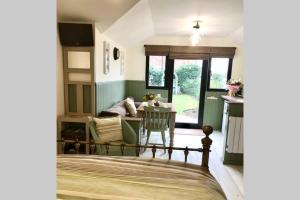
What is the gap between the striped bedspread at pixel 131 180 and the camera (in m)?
1.06

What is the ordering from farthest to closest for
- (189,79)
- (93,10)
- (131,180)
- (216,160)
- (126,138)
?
(189,79)
(216,160)
(126,138)
(93,10)
(131,180)

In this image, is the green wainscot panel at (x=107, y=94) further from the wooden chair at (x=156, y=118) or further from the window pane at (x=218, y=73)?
the window pane at (x=218, y=73)

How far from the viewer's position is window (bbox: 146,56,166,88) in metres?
5.28

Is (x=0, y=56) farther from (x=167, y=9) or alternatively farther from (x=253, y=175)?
(x=167, y=9)

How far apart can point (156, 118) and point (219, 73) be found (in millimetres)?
2632

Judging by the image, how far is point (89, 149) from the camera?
250 centimetres

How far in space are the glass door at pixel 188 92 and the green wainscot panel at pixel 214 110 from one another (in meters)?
0.13

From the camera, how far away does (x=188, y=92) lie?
5.39m

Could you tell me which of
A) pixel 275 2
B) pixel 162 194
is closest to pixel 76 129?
pixel 162 194

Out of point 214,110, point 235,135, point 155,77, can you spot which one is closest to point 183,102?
point 214,110

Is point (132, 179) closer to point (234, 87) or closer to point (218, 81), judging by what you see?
point (234, 87)

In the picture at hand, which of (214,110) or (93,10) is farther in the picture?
(214,110)

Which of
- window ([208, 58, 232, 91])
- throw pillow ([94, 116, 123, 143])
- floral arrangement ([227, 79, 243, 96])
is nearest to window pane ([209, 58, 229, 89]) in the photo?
window ([208, 58, 232, 91])

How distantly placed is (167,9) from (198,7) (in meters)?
0.50
